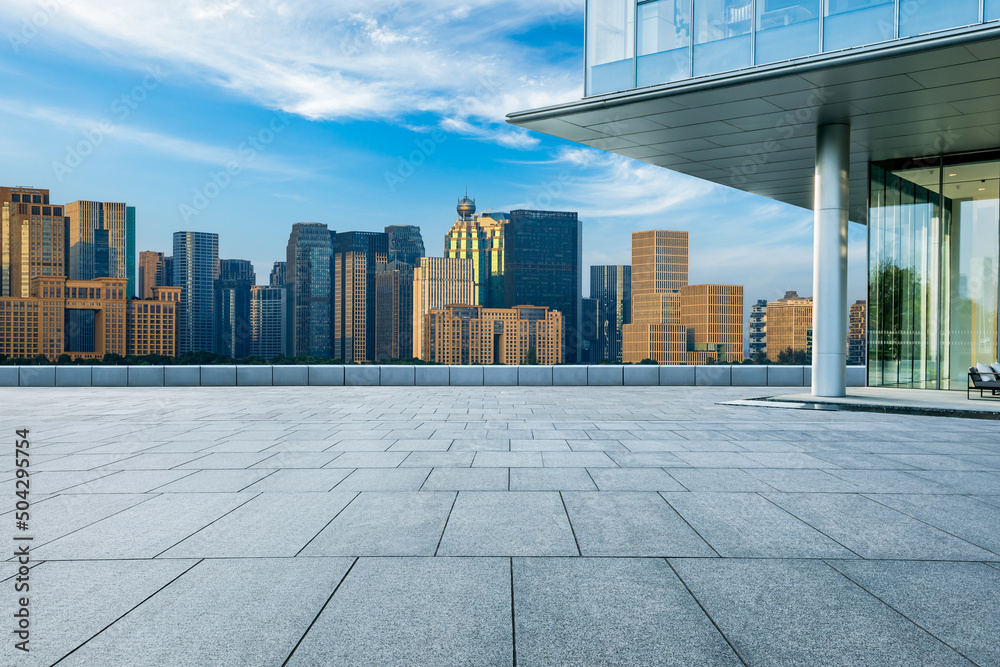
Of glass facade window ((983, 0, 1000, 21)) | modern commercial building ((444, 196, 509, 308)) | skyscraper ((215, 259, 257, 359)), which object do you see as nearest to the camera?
glass facade window ((983, 0, 1000, 21))

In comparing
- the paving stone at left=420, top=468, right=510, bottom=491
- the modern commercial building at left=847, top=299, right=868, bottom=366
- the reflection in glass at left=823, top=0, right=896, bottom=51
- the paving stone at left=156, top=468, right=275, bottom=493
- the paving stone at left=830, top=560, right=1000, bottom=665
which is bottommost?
the paving stone at left=156, top=468, right=275, bottom=493

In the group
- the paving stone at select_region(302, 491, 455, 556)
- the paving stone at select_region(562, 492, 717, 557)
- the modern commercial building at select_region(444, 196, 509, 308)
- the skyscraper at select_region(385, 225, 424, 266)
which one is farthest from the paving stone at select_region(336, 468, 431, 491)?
the skyscraper at select_region(385, 225, 424, 266)

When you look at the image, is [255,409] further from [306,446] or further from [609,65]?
[609,65]

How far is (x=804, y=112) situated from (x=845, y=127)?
180 centimetres

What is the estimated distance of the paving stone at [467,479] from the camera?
697 cm

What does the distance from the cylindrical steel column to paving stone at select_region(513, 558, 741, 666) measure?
13855mm

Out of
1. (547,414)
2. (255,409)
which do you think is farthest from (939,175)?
(255,409)

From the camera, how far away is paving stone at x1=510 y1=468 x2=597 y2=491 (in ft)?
22.8

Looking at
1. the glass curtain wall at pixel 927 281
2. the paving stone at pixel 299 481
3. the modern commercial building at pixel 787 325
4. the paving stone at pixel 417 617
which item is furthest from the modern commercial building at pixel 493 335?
the paving stone at pixel 417 617

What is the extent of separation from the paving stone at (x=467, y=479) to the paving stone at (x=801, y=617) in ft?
9.13

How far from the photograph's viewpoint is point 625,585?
419cm

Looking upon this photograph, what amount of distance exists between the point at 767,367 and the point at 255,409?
691 inches

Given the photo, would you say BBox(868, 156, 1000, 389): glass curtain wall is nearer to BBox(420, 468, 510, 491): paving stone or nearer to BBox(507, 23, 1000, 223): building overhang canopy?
BBox(507, 23, 1000, 223): building overhang canopy

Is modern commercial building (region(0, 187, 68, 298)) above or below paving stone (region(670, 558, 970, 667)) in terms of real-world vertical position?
above
